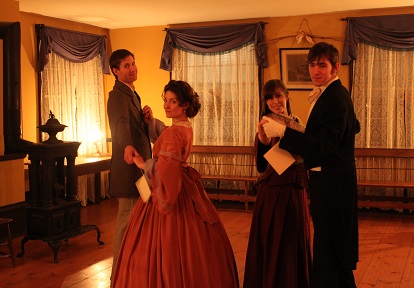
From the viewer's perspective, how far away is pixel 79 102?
708 cm

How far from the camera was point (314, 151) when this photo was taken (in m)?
2.47

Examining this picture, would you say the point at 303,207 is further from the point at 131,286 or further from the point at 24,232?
the point at 24,232

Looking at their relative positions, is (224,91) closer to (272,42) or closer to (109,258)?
(272,42)

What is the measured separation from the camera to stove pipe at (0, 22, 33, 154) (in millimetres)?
5199

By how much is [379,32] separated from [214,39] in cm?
206

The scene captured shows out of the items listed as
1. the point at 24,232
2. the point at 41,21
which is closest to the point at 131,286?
the point at 24,232

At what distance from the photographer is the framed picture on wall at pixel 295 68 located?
22.2ft

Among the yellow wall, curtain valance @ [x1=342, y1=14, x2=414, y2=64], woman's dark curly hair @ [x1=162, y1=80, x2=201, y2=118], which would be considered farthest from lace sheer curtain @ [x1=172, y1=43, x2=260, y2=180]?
woman's dark curly hair @ [x1=162, y1=80, x2=201, y2=118]

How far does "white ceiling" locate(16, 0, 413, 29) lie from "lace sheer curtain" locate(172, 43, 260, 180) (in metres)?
0.53

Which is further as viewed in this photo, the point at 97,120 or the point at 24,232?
the point at 97,120

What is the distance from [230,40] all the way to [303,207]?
4279 mm

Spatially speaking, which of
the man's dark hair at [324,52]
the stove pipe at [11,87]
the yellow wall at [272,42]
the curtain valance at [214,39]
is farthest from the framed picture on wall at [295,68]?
the man's dark hair at [324,52]

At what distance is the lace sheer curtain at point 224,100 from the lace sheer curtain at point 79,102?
1123 mm

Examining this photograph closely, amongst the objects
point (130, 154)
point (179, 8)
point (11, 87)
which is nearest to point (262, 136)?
point (130, 154)
